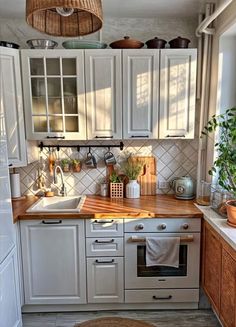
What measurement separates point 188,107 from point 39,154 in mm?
1487

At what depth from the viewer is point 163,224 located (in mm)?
2252

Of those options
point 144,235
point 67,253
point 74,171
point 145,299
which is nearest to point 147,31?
point 74,171

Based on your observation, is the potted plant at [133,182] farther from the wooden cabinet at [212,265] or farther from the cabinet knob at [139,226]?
the wooden cabinet at [212,265]

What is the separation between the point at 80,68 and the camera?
7.68ft

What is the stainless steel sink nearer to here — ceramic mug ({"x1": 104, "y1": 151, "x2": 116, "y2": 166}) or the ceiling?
ceramic mug ({"x1": 104, "y1": 151, "x2": 116, "y2": 166})

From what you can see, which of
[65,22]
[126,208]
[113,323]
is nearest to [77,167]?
[126,208]

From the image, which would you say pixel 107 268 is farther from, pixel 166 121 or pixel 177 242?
pixel 166 121

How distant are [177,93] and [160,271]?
1.53m

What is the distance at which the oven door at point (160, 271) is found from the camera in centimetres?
229

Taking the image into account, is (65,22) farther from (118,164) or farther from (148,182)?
(148,182)

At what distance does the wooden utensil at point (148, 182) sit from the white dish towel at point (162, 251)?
61cm

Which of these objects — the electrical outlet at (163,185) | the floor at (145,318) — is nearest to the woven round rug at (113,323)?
the floor at (145,318)

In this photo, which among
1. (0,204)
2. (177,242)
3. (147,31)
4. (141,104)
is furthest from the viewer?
(147,31)

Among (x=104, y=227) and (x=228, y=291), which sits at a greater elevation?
(x=104, y=227)
